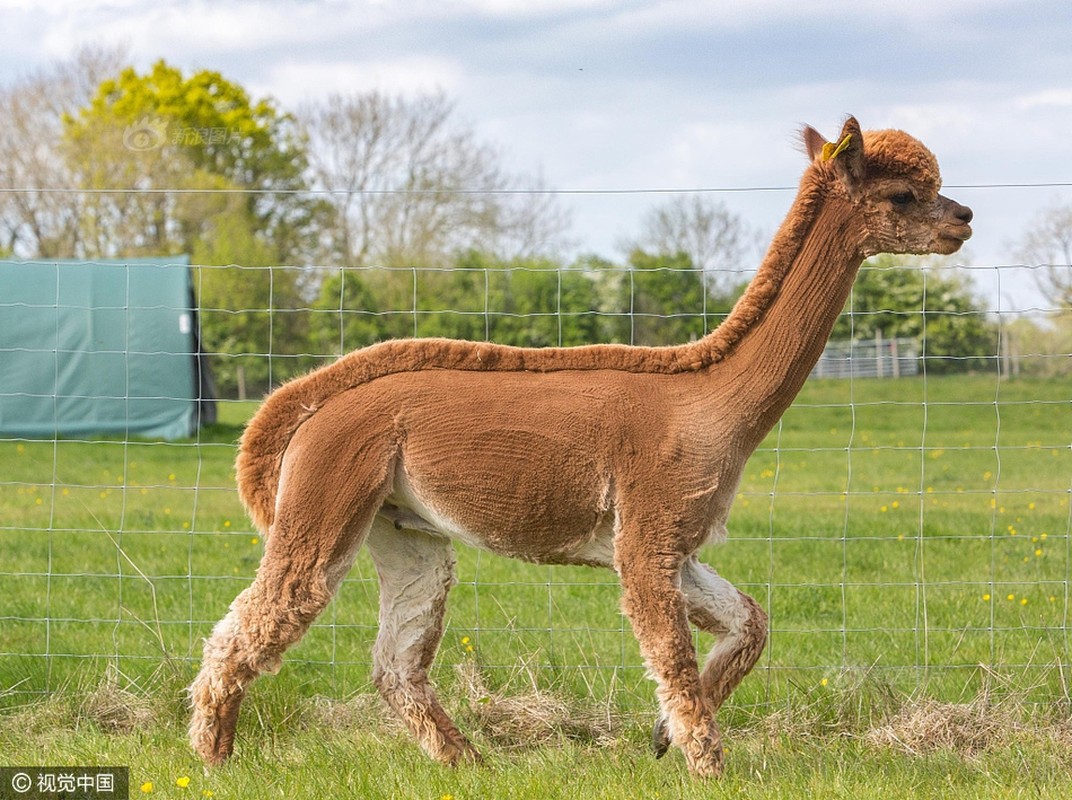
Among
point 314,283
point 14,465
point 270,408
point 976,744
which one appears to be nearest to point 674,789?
point 976,744

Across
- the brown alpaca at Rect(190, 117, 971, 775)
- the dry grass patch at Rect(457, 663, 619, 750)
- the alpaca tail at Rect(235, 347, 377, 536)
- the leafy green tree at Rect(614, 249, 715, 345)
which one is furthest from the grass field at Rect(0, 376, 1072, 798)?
the leafy green tree at Rect(614, 249, 715, 345)

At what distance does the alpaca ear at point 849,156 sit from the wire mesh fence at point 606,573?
1161 millimetres

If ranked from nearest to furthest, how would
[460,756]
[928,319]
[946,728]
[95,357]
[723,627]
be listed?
[723,627] → [460,756] → [946,728] → [95,357] → [928,319]

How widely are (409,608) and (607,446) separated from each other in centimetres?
112

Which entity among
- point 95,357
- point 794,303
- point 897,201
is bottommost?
point 95,357

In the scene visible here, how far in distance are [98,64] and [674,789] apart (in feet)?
128

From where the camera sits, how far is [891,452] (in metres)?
16.5

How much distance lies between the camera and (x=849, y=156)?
13.9 feet

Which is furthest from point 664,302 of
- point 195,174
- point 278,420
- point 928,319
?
point 278,420

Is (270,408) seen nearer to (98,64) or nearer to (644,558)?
(644,558)

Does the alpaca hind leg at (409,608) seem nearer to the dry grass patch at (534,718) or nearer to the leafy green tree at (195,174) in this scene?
the dry grass patch at (534,718)

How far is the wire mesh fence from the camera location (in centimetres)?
576

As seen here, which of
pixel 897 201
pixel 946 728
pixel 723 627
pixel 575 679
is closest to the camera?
pixel 897 201

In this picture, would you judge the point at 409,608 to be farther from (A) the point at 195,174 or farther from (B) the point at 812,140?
(A) the point at 195,174
